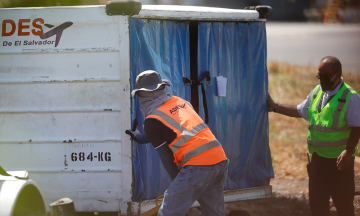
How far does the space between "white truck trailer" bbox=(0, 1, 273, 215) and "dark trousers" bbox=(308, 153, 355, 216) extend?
71.9 inches

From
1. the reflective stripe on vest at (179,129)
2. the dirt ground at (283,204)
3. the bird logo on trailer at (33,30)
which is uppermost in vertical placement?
the bird logo on trailer at (33,30)

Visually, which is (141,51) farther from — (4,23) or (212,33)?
(4,23)

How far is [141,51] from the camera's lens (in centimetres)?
401

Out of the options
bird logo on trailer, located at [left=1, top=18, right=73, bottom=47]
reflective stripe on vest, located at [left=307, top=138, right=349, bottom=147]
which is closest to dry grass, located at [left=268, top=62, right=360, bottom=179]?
reflective stripe on vest, located at [left=307, top=138, right=349, bottom=147]

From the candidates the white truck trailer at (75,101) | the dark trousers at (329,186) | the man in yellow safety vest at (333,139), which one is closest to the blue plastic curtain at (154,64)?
the white truck trailer at (75,101)

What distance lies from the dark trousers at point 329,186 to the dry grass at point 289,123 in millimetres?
2566

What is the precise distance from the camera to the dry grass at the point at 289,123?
7.02 m

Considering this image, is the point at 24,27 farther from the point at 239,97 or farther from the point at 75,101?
the point at 239,97

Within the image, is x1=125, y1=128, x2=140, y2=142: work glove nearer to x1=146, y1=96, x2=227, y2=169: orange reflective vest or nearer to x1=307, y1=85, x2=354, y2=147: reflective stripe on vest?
x1=146, y1=96, x2=227, y2=169: orange reflective vest

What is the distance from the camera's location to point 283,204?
5.28 meters

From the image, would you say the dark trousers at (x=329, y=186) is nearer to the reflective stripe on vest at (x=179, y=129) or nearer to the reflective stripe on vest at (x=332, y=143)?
the reflective stripe on vest at (x=332, y=143)

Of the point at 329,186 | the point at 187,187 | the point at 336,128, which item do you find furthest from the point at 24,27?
the point at 329,186

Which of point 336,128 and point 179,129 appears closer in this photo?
point 179,129

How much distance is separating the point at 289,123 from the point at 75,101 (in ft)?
22.4
